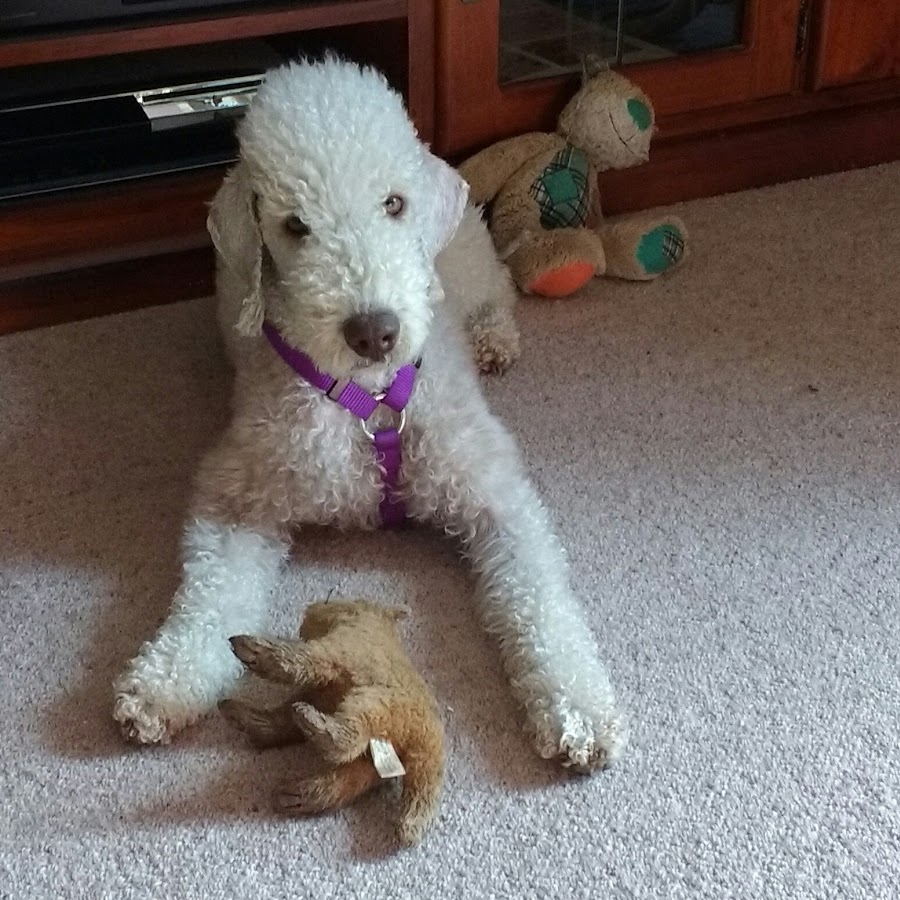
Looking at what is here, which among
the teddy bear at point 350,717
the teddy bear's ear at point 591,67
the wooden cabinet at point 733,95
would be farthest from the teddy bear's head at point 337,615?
the teddy bear's ear at point 591,67

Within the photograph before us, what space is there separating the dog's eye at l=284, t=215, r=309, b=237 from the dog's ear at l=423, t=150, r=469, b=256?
142mm

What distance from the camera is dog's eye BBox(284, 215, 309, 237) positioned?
1237 mm

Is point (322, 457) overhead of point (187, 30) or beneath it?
beneath

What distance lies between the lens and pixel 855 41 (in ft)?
7.38

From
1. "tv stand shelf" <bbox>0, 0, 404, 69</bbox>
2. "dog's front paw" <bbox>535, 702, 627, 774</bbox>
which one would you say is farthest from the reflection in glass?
"dog's front paw" <bbox>535, 702, 627, 774</bbox>

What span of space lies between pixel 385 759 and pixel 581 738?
0.19 metres

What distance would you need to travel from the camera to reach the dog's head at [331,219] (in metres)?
1.20

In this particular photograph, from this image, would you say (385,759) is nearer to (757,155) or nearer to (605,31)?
(605,31)

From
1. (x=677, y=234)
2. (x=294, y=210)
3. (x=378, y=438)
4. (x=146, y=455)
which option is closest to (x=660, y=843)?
(x=378, y=438)

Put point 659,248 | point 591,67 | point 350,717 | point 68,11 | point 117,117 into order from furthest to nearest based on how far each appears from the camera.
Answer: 1. point 591,67
2. point 659,248
3. point 117,117
4. point 68,11
5. point 350,717

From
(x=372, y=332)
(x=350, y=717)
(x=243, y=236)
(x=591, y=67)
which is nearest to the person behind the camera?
(x=350, y=717)

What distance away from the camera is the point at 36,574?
1.38 metres

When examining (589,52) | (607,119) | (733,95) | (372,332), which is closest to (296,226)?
(372,332)

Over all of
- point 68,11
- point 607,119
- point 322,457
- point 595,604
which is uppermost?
point 68,11
